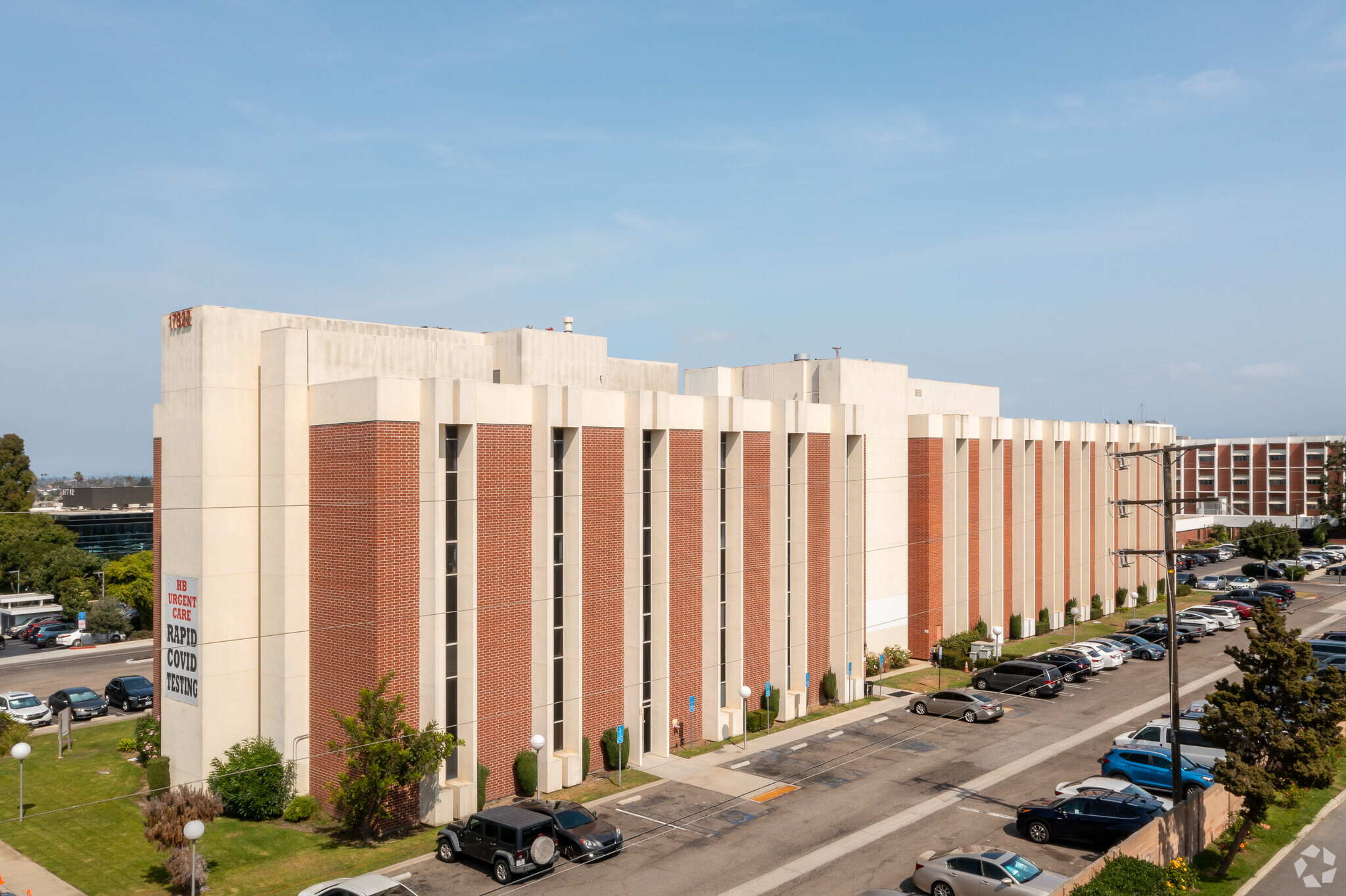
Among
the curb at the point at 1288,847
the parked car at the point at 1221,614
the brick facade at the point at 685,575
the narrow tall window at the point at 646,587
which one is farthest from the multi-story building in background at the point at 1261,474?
the narrow tall window at the point at 646,587

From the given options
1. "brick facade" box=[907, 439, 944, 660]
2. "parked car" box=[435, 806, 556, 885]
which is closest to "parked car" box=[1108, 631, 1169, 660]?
"brick facade" box=[907, 439, 944, 660]

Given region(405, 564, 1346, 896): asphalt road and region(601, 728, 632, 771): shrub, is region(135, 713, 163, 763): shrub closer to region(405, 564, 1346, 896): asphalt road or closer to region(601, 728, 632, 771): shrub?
region(405, 564, 1346, 896): asphalt road

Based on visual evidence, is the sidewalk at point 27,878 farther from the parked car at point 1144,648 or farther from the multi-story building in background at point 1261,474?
the multi-story building in background at point 1261,474

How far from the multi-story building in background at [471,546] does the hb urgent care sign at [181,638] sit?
15 centimetres

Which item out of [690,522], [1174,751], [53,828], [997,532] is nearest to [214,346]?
[53,828]

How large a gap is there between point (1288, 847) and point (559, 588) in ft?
83.3

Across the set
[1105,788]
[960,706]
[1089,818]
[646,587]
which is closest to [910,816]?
[1089,818]

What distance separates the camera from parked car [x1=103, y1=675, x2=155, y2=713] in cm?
4778

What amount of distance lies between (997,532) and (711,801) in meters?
37.1

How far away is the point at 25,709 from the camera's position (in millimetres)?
45656

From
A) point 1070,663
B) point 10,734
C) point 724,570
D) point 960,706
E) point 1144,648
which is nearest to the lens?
point 10,734

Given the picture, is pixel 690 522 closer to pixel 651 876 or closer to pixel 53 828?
pixel 651 876

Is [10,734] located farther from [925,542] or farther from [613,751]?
[925,542]

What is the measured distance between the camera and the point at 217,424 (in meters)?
32.9
